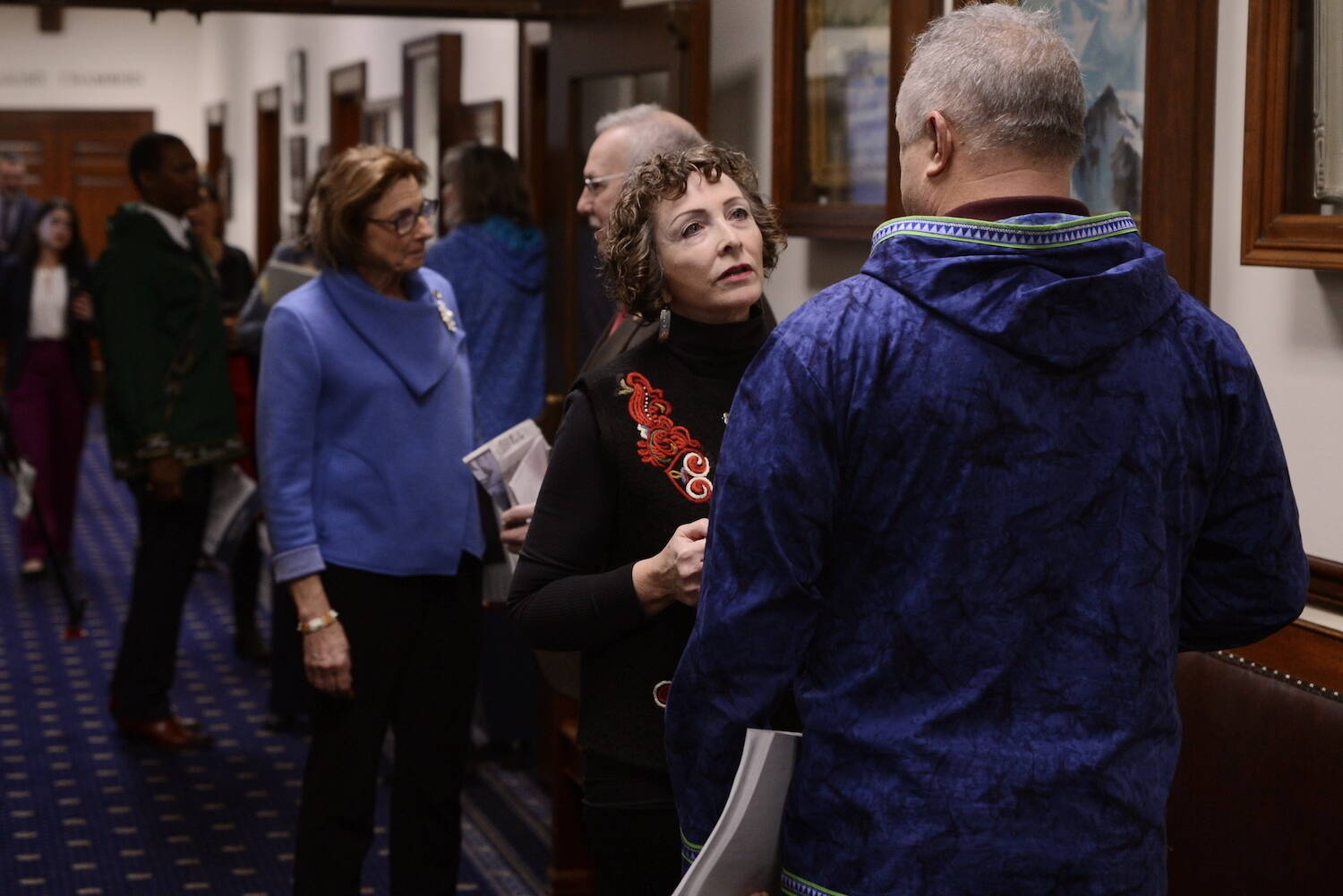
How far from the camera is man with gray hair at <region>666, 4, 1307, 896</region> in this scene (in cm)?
142

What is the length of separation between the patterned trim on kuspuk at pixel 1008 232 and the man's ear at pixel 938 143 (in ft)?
0.17

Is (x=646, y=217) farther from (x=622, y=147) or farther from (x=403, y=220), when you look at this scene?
(x=403, y=220)

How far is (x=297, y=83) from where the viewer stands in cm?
1062

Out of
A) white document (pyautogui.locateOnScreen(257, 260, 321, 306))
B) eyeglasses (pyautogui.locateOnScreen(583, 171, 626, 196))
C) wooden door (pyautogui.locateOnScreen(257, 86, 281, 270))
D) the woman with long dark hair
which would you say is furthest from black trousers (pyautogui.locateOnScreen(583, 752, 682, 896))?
wooden door (pyautogui.locateOnScreen(257, 86, 281, 270))

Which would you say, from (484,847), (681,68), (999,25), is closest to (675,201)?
(999,25)

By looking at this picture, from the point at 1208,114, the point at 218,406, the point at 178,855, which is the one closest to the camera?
the point at 1208,114

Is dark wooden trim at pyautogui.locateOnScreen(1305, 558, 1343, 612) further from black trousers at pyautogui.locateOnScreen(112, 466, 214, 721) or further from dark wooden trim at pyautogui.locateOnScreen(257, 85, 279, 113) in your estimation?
dark wooden trim at pyautogui.locateOnScreen(257, 85, 279, 113)

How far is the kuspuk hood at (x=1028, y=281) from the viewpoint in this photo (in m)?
1.41

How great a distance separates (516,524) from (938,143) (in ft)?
3.68

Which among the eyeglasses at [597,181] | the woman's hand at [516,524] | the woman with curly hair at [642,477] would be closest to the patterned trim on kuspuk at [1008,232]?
the woman with curly hair at [642,477]

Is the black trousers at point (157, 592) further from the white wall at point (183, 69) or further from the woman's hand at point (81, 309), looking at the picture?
the white wall at point (183, 69)

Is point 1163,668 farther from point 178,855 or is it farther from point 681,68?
point 178,855

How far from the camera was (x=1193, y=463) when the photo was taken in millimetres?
1514

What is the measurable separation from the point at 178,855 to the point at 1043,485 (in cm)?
325
